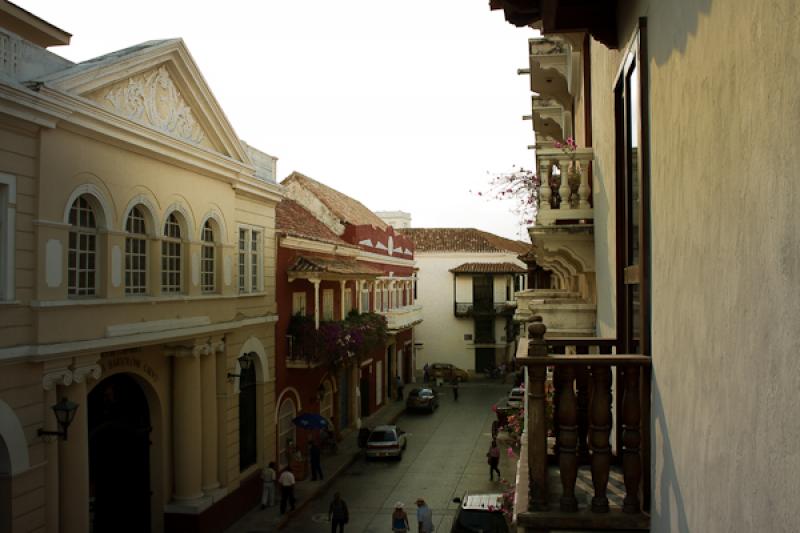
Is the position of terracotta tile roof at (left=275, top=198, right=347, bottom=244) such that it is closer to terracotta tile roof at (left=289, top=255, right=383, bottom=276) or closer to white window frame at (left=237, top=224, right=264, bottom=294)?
terracotta tile roof at (left=289, top=255, right=383, bottom=276)

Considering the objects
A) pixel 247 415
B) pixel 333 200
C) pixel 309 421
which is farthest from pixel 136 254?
pixel 333 200

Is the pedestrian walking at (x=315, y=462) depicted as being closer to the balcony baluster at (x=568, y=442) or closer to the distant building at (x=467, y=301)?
the balcony baluster at (x=568, y=442)

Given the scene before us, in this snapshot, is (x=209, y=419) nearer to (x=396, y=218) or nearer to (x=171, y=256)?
(x=171, y=256)

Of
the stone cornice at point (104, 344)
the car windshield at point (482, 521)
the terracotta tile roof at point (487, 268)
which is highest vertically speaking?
the terracotta tile roof at point (487, 268)

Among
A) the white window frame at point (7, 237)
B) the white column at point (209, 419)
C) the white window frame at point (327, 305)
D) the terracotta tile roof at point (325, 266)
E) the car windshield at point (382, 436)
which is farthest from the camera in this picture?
the white window frame at point (327, 305)

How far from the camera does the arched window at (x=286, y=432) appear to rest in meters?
22.8

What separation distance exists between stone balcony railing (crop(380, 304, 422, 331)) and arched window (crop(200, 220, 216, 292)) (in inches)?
694

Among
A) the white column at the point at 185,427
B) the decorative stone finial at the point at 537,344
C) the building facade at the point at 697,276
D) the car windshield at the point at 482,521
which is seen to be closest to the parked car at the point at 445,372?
the white column at the point at 185,427

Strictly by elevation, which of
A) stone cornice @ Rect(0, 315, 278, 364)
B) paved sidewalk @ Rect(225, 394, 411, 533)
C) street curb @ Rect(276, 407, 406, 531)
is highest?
stone cornice @ Rect(0, 315, 278, 364)

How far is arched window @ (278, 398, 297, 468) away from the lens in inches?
899

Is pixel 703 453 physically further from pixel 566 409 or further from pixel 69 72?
pixel 69 72

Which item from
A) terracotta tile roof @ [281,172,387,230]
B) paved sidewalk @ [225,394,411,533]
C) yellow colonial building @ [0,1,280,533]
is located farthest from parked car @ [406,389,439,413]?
yellow colonial building @ [0,1,280,533]

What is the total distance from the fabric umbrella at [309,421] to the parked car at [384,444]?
12.9 ft

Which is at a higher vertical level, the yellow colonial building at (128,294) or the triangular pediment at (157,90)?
the triangular pediment at (157,90)
